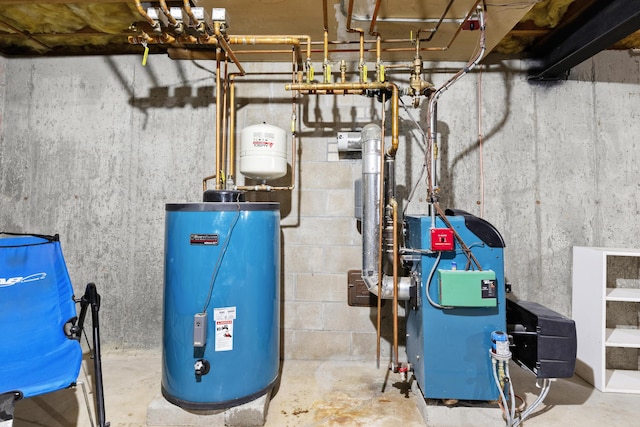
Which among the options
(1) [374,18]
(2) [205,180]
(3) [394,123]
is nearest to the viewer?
(1) [374,18]

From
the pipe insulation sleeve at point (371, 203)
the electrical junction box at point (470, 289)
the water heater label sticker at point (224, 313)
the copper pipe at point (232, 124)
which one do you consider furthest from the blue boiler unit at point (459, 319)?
the copper pipe at point (232, 124)

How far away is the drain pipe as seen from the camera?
1.72 meters

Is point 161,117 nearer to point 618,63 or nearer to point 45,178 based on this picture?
point 45,178

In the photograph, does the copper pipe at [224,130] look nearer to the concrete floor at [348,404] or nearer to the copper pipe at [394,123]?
the copper pipe at [394,123]

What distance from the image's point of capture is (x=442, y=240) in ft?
4.91

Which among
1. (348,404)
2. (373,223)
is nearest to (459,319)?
(373,223)

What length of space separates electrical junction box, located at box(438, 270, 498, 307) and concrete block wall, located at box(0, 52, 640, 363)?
0.73m

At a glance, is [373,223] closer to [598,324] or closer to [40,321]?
[598,324]

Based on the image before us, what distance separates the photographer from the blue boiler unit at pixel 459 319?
1507mm

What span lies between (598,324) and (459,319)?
959mm

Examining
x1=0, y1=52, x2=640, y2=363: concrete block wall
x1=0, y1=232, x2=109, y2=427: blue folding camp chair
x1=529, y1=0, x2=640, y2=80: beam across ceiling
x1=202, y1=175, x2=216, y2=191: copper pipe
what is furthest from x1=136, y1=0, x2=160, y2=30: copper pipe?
x1=529, y1=0, x2=640, y2=80: beam across ceiling

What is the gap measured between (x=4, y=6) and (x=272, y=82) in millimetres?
1490

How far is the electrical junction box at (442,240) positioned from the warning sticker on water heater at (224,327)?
98cm

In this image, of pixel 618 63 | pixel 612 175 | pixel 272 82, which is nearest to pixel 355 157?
pixel 272 82
